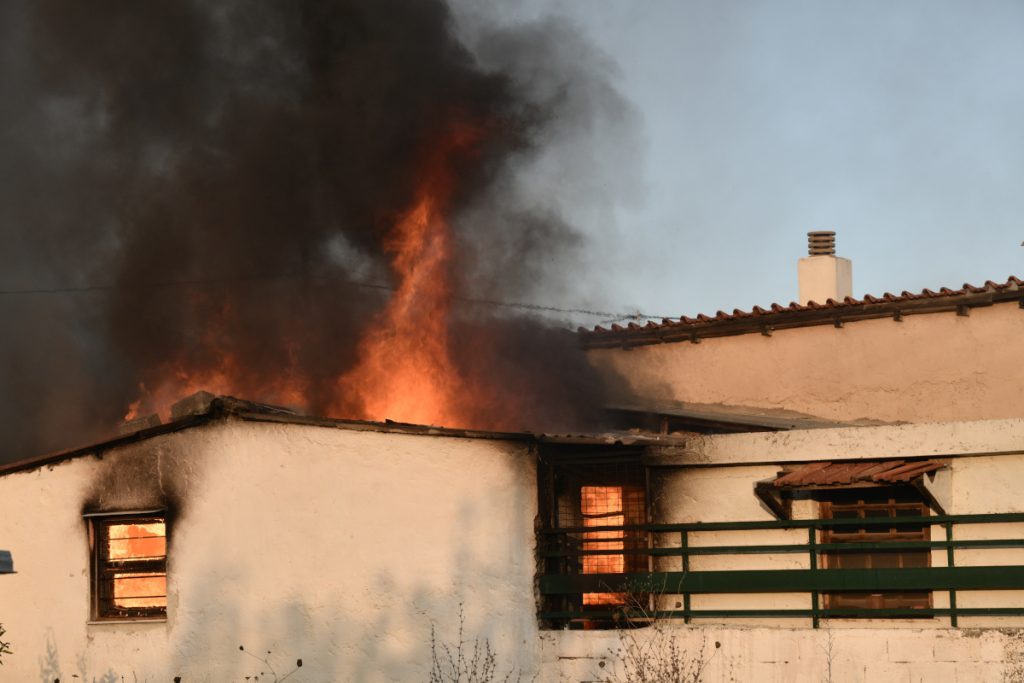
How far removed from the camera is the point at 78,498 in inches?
687

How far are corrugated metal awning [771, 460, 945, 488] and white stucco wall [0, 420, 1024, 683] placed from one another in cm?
20

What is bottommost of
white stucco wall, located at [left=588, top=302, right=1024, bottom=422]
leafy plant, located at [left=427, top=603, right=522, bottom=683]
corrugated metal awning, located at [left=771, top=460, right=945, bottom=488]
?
leafy plant, located at [left=427, top=603, right=522, bottom=683]

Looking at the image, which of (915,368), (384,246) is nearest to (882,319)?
(915,368)

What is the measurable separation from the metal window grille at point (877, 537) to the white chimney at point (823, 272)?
11.6m

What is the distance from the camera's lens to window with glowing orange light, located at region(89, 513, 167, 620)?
17.1m

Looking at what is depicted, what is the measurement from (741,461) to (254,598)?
5.93 m

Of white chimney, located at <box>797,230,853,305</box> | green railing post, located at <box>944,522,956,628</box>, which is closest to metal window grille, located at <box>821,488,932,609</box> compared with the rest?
green railing post, located at <box>944,522,956,628</box>

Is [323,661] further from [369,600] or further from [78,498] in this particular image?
[78,498]

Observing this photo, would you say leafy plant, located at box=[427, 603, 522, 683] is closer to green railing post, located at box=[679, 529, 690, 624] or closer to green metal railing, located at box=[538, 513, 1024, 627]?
green metal railing, located at box=[538, 513, 1024, 627]

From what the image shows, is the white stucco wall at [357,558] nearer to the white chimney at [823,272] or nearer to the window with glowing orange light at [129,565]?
the window with glowing orange light at [129,565]

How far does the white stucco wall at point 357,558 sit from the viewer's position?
A: 16.2m

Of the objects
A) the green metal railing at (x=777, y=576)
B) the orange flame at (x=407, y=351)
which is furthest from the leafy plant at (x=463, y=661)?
the orange flame at (x=407, y=351)

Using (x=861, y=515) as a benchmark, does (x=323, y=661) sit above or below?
below

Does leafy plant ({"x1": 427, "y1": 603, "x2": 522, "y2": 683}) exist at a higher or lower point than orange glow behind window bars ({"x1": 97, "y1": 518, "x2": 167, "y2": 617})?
lower
